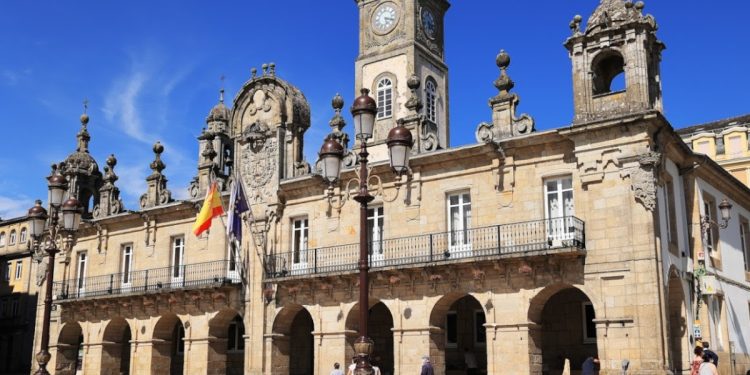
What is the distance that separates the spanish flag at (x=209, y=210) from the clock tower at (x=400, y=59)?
580 centimetres

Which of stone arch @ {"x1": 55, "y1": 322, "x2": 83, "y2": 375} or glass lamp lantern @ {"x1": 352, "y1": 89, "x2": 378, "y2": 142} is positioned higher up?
glass lamp lantern @ {"x1": 352, "y1": 89, "x2": 378, "y2": 142}

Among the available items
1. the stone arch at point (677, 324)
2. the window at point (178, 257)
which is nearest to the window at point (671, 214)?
the stone arch at point (677, 324)

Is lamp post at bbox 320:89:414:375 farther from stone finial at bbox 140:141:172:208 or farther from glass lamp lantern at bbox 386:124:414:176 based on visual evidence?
stone finial at bbox 140:141:172:208

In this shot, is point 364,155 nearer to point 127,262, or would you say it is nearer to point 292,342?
point 292,342

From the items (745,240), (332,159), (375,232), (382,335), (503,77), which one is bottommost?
(382,335)

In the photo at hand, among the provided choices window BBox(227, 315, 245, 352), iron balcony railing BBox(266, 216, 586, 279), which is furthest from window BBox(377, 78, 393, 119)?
window BBox(227, 315, 245, 352)

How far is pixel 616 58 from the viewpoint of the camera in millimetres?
21125

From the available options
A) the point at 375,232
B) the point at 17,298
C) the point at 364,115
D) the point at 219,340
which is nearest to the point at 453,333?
the point at 375,232

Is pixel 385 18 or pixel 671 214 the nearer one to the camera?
pixel 671 214

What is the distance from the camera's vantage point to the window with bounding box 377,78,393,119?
28.4 metres

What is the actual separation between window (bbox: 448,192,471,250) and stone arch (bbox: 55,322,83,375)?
16.3 meters

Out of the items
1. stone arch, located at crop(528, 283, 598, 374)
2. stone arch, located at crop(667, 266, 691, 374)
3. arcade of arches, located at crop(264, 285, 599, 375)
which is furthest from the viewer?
stone arch, located at crop(528, 283, 598, 374)

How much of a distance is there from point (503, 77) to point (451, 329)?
24.6 feet

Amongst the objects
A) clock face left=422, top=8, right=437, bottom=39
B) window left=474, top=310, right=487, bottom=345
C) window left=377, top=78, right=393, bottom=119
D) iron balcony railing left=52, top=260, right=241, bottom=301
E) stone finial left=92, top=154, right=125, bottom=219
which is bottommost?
window left=474, top=310, right=487, bottom=345
